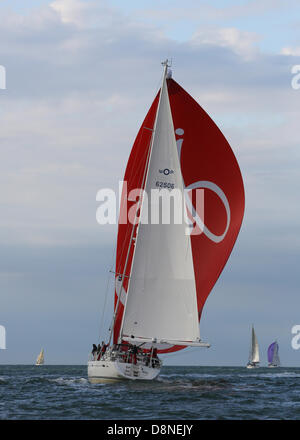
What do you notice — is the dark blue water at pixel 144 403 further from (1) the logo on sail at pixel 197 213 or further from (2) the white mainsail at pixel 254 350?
(2) the white mainsail at pixel 254 350

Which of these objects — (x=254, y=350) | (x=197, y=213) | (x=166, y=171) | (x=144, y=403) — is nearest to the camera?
(x=144, y=403)

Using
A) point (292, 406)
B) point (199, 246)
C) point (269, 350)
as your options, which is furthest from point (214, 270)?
point (269, 350)

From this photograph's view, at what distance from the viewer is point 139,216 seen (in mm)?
39844

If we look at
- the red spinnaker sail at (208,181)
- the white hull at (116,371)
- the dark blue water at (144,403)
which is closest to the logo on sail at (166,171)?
the red spinnaker sail at (208,181)

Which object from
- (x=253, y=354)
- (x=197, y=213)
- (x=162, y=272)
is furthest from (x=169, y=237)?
(x=253, y=354)

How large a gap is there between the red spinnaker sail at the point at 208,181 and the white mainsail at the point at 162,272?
1.23 metres

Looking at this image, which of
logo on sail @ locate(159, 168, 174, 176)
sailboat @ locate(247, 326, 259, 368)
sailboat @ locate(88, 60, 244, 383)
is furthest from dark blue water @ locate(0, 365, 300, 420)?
sailboat @ locate(247, 326, 259, 368)

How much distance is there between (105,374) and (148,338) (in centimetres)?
273

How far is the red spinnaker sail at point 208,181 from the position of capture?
133 feet

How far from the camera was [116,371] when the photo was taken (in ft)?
122

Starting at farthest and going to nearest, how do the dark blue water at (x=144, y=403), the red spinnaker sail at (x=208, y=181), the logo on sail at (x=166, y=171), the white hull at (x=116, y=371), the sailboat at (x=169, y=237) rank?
the red spinnaker sail at (x=208, y=181), the logo on sail at (x=166, y=171), the sailboat at (x=169, y=237), the white hull at (x=116, y=371), the dark blue water at (x=144, y=403)

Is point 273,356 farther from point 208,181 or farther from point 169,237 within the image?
point 169,237

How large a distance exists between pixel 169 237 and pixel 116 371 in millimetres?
7042

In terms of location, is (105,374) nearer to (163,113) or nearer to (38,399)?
(38,399)
